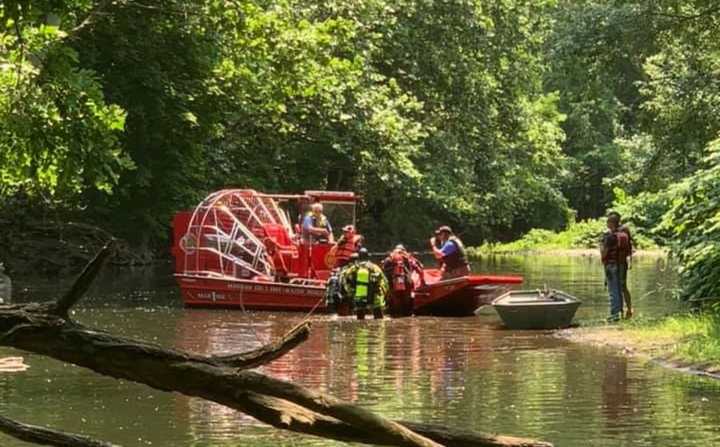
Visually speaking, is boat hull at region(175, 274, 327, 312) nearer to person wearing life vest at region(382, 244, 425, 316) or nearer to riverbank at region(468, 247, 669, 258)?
person wearing life vest at region(382, 244, 425, 316)

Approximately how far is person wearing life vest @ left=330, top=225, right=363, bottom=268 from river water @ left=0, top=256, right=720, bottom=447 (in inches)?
83.0

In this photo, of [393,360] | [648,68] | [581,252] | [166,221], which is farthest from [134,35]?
[581,252]

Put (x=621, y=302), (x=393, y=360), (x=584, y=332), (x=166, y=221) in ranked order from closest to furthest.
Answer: (x=393, y=360) < (x=584, y=332) < (x=621, y=302) < (x=166, y=221)

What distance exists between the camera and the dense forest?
17.3 meters

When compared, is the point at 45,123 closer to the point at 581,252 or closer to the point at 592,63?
the point at 592,63

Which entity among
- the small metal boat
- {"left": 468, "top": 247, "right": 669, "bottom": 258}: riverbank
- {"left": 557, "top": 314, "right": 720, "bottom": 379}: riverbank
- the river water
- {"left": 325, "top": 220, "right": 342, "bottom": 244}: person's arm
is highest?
{"left": 468, "top": 247, "right": 669, "bottom": 258}: riverbank

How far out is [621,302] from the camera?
66.1ft

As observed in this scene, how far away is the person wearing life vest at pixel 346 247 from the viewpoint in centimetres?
2403

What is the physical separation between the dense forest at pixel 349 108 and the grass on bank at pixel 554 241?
4.88 feet

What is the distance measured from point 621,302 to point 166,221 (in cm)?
1979

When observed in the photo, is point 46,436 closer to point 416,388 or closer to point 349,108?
point 416,388

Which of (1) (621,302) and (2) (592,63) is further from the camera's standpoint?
(2) (592,63)

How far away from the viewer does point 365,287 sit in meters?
22.5

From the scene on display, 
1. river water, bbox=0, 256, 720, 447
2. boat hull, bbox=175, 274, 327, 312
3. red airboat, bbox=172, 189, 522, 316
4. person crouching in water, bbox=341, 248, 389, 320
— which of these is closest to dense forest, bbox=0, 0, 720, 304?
red airboat, bbox=172, 189, 522, 316
